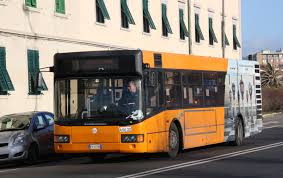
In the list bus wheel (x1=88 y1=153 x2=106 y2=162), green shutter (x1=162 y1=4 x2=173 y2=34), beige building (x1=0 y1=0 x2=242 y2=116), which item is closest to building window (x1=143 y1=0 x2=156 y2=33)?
beige building (x1=0 y1=0 x2=242 y2=116)

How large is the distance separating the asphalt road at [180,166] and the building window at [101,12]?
15.9 meters

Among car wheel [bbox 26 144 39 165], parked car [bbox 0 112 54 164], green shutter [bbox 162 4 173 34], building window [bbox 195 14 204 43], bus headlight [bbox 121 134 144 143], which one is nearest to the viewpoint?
bus headlight [bbox 121 134 144 143]

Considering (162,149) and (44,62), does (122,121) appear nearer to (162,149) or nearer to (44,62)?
(162,149)

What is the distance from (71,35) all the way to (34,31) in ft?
10.6

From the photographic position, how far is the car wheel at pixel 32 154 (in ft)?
59.3

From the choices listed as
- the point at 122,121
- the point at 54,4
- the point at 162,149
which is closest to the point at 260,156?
the point at 162,149

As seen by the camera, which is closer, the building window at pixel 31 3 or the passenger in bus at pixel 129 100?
the passenger in bus at pixel 129 100

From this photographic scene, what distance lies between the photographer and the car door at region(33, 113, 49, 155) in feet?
60.7

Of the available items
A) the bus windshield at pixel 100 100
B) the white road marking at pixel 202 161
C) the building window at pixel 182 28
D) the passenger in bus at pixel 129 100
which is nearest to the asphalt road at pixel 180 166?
the white road marking at pixel 202 161

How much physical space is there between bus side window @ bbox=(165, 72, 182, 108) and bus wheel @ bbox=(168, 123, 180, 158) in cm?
58

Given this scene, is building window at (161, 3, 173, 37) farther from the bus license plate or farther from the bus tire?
the bus license plate

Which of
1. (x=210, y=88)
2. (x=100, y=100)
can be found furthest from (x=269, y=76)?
(x=100, y=100)

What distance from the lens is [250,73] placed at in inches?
923

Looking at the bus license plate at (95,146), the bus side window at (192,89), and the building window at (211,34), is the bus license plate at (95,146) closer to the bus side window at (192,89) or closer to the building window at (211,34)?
the bus side window at (192,89)
